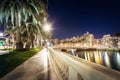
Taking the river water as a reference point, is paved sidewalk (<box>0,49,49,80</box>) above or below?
above

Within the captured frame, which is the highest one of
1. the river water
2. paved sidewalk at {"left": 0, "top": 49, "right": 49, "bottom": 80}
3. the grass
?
the grass

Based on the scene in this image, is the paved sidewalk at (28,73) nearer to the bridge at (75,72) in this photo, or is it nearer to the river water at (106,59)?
the bridge at (75,72)

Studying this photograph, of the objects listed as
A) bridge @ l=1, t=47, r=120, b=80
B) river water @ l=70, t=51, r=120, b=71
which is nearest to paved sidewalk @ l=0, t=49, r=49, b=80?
bridge @ l=1, t=47, r=120, b=80

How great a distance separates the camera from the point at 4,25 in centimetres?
2872

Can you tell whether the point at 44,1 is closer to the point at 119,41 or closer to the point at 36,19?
the point at 36,19

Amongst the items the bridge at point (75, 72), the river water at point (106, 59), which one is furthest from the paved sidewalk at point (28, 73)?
the river water at point (106, 59)

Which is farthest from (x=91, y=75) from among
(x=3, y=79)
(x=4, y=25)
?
(x=4, y=25)

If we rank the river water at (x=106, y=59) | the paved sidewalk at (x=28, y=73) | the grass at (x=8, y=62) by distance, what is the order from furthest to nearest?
the river water at (x=106, y=59)
the grass at (x=8, y=62)
the paved sidewalk at (x=28, y=73)

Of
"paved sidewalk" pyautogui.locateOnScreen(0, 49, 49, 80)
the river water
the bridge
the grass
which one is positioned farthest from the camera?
the river water

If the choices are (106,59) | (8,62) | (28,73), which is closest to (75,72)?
(28,73)

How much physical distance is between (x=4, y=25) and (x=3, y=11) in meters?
4.06

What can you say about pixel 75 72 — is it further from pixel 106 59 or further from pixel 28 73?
pixel 106 59

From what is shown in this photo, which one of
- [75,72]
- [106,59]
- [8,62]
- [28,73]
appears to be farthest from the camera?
[106,59]

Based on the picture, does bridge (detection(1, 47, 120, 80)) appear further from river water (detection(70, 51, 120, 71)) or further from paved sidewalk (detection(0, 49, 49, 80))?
river water (detection(70, 51, 120, 71))
